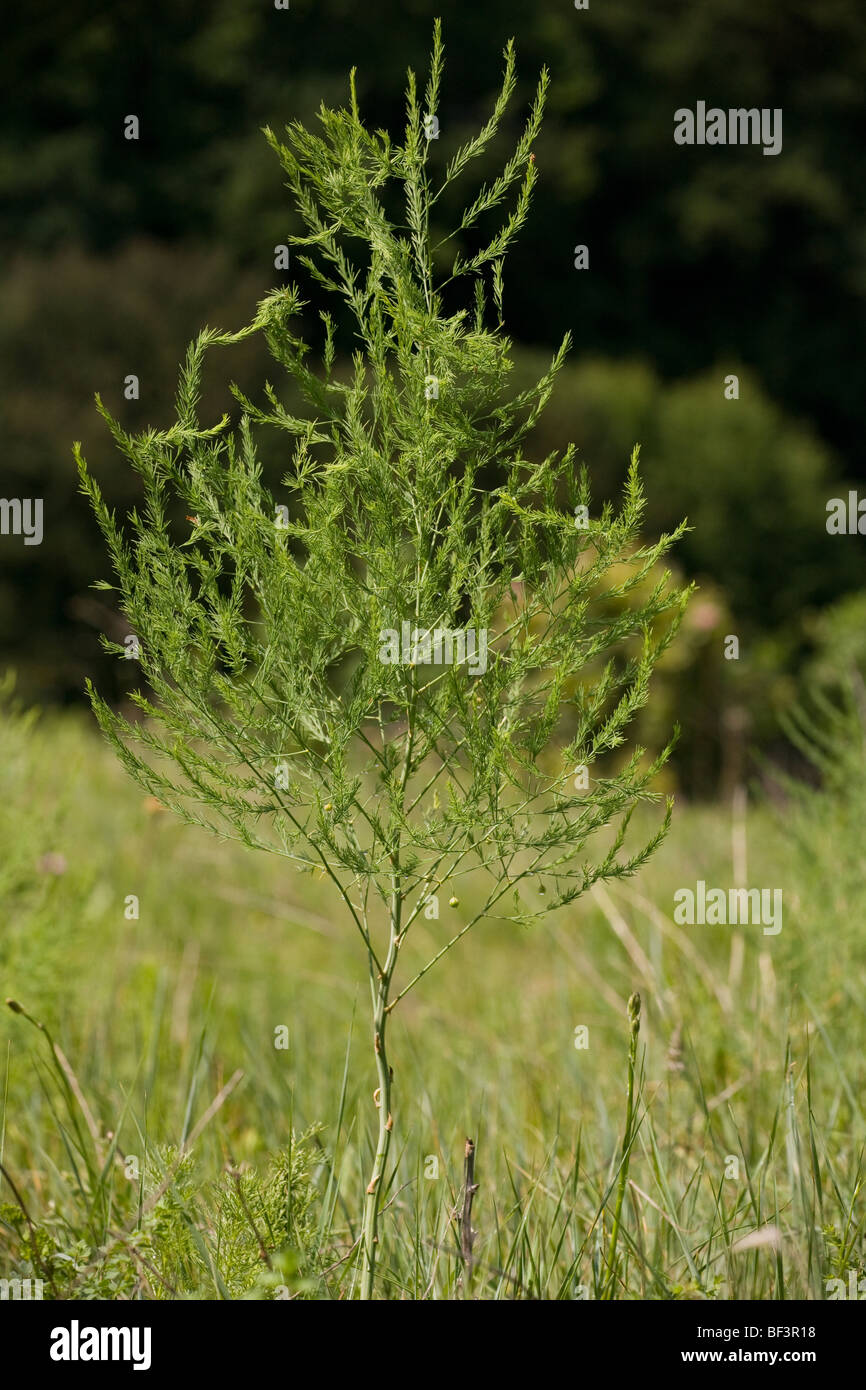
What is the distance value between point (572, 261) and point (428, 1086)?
16.0 metres

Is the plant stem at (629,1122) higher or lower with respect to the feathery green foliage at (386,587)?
lower

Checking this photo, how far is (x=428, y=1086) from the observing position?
233 centimetres

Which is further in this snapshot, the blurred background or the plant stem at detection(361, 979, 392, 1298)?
the blurred background

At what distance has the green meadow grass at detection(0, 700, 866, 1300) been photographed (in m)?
1.37

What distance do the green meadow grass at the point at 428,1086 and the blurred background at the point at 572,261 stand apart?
448 cm

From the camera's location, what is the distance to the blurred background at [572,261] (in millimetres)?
10836

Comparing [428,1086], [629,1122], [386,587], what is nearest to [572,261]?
[428,1086]

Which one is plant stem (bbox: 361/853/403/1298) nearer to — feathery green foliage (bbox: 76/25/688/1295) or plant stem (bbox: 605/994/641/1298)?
feathery green foliage (bbox: 76/25/688/1295)

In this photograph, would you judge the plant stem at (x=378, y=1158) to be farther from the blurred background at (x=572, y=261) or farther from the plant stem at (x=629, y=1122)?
the blurred background at (x=572, y=261)

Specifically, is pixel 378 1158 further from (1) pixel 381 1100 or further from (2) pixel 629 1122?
(2) pixel 629 1122

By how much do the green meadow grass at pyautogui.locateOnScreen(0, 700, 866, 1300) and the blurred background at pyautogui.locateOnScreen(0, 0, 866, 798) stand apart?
14.7ft

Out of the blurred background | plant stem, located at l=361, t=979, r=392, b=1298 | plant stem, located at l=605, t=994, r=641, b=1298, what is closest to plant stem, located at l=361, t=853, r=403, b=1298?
plant stem, located at l=361, t=979, r=392, b=1298

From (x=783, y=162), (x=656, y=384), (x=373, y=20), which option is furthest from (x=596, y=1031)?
(x=783, y=162)

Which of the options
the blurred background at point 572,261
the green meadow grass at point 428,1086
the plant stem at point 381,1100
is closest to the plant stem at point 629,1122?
the green meadow grass at point 428,1086
